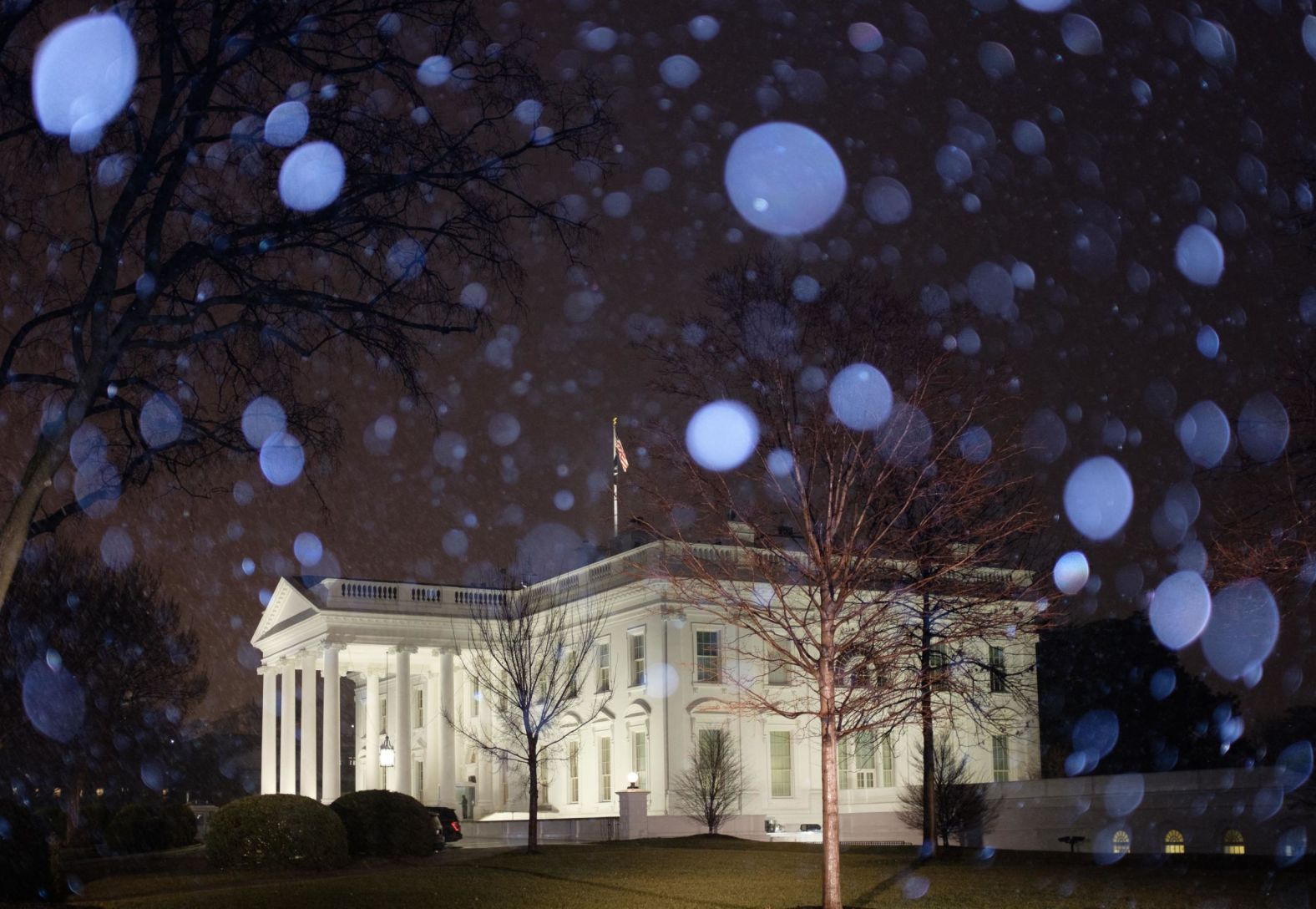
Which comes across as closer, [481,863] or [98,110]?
[98,110]

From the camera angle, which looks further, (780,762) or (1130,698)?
(1130,698)

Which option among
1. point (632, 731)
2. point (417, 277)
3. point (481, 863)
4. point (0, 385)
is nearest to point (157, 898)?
point (481, 863)

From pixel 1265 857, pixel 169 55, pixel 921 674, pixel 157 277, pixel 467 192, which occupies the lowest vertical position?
pixel 1265 857

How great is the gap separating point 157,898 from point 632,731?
1256 inches

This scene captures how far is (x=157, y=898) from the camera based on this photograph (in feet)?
70.7

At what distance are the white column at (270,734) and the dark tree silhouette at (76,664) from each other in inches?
154

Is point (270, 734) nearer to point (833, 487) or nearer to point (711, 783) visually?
point (711, 783)

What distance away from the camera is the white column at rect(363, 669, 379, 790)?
2653 inches

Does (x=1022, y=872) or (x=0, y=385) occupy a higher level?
(x=0, y=385)

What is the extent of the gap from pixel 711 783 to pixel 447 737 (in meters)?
17.3

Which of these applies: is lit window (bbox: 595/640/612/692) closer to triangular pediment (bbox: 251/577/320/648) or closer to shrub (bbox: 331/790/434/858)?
triangular pediment (bbox: 251/577/320/648)

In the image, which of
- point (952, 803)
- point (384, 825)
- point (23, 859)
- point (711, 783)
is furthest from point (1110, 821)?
point (23, 859)

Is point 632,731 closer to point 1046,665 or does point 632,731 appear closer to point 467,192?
point 1046,665

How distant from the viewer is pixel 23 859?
19.2 metres
